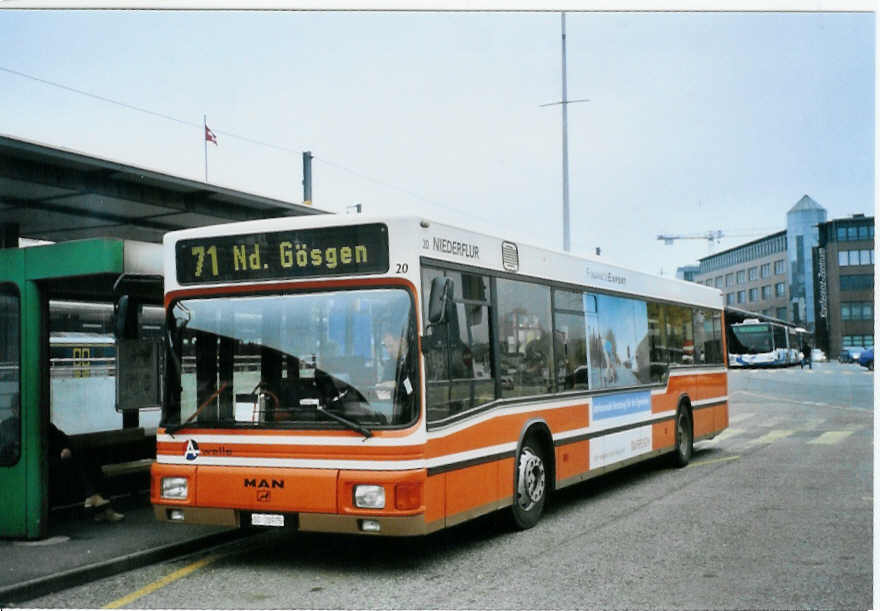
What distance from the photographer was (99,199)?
32.5ft

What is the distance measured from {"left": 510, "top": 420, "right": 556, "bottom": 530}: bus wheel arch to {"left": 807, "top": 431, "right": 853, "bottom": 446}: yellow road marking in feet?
30.2

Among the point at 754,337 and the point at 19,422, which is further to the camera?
the point at 754,337

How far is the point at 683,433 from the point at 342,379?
816 cm

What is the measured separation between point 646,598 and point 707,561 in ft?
4.11

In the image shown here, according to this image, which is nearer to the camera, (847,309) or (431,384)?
(431,384)

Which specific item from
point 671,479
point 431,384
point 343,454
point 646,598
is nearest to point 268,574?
point 343,454

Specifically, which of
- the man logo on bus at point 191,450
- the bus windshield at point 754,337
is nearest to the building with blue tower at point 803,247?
the man logo on bus at point 191,450

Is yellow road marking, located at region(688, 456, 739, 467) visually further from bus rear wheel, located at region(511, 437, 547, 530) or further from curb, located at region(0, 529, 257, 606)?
curb, located at region(0, 529, 257, 606)

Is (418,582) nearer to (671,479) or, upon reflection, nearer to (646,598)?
(646,598)

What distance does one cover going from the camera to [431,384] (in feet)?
22.7

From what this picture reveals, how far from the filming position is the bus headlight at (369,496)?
21.5 feet

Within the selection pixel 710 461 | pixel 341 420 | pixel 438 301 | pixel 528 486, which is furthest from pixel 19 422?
pixel 710 461

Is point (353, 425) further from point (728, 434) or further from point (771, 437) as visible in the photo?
point (728, 434)

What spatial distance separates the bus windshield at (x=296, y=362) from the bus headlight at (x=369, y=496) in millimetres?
395
